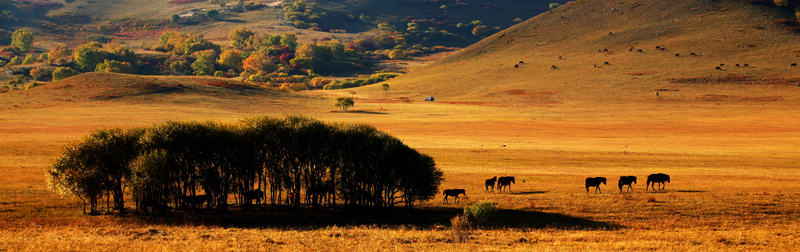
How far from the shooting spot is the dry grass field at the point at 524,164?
28.6 meters

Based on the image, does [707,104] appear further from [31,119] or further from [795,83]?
[31,119]

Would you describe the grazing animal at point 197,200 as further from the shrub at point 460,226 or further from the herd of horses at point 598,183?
the shrub at point 460,226

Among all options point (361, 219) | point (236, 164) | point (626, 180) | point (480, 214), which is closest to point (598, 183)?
point (626, 180)

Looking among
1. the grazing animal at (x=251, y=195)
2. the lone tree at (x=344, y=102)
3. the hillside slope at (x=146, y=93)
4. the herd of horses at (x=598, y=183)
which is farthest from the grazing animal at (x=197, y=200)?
the lone tree at (x=344, y=102)

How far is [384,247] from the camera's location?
26.3 metres

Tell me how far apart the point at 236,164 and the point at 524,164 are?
31.7 metres

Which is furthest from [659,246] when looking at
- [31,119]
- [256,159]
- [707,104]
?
[707,104]

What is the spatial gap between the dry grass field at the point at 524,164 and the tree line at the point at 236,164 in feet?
6.16

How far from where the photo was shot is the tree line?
38375mm

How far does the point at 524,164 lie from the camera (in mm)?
58844

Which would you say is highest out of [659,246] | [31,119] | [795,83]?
[795,83]

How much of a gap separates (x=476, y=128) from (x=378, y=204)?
2366 inches

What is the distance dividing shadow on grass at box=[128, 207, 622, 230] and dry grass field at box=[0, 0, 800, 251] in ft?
0.60

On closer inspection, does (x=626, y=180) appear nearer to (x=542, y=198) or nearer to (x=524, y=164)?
(x=542, y=198)
